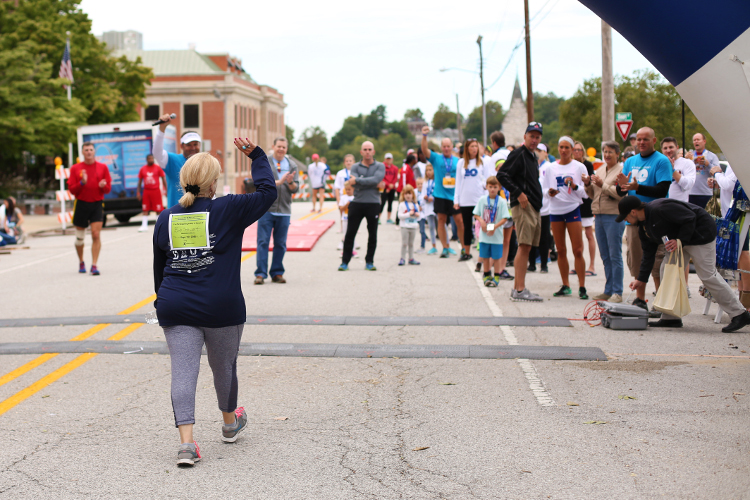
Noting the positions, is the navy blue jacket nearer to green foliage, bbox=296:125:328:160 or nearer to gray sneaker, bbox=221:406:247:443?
gray sneaker, bbox=221:406:247:443

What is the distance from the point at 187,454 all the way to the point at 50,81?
107 feet

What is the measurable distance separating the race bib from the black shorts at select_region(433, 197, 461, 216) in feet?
33.7

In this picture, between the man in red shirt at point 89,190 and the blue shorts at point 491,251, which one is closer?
the blue shorts at point 491,251

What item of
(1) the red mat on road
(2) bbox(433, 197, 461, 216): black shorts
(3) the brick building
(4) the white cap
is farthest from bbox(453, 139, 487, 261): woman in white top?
(3) the brick building

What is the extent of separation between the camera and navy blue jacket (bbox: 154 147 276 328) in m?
4.53

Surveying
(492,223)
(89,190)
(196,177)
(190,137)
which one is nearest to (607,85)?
(492,223)

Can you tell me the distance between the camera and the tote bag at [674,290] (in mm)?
7926

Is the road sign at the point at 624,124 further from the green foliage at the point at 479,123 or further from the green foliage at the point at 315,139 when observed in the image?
the green foliage at the point at 315,139

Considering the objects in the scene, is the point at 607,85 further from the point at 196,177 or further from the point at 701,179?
the point at 196,177

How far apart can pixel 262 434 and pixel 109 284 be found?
765cm

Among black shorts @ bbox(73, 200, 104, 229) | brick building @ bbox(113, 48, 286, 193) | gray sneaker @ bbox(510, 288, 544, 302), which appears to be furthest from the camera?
brick building @ bbox(113, 48, 286, 193)

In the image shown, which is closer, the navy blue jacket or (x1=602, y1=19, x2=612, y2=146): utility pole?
the navy blue jacket

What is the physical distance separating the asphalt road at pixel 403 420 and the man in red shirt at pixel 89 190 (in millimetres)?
4393

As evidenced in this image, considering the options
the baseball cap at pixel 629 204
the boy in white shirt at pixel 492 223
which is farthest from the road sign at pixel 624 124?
the baseball cap at pixel 629 204
